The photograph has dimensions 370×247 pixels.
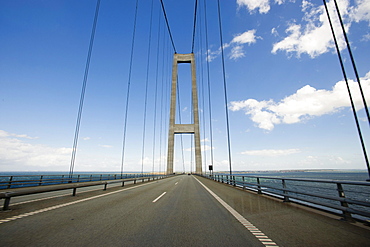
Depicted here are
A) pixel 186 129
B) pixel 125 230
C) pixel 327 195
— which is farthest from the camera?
pixel 186 129

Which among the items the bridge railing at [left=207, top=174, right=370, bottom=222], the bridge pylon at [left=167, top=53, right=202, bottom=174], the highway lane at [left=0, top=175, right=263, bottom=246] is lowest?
the highway lane at [left=0, top=175, right=263, bottom=246]

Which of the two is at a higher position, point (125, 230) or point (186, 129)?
point (186, 129)

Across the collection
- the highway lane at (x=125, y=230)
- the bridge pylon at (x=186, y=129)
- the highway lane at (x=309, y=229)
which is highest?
the bridge pylon at (x=186, y=129)

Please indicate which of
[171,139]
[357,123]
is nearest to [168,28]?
[171,139]

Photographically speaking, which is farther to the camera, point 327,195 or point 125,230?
point 327,195

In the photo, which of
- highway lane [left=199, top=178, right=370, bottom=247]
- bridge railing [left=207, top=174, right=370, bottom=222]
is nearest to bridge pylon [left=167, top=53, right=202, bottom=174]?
bridge railing [left=207, top=174, right=370, bottom=222]

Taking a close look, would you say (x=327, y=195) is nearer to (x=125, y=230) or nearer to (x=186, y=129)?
(x=125, y=230)

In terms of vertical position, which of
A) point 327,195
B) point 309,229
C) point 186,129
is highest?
point 186,129

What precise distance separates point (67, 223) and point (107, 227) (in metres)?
1.00

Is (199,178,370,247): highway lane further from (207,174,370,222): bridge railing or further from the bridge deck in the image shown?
(207,174,370,222): bridge railing

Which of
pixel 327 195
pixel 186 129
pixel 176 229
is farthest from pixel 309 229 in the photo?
pixel 186 129

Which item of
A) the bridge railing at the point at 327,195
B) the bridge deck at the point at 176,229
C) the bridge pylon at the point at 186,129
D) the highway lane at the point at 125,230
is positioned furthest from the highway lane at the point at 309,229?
the bridge pylon at the point at 186,129

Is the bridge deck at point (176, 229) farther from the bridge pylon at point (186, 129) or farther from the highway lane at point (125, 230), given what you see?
the bridge pylon at point (186, 129)

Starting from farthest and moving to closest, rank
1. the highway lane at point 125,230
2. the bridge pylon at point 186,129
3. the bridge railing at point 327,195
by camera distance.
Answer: the bridge pylon at point 186,129 < the bridge railing at point 327,195 < the highway lane at point 125,230
